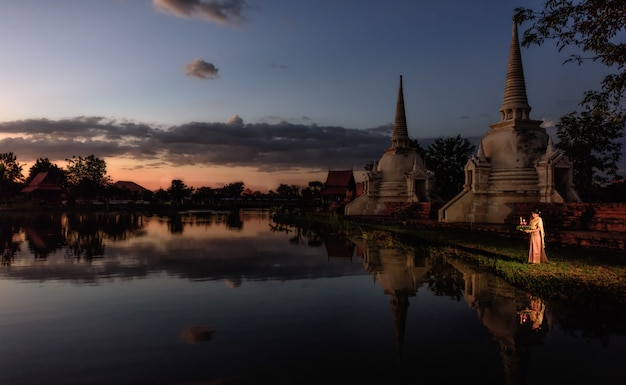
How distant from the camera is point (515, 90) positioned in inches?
1115

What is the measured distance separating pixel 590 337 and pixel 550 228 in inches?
565

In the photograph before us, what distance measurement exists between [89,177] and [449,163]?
207 feet

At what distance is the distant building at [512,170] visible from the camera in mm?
25000

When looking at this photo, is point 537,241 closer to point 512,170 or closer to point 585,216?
point 585,216

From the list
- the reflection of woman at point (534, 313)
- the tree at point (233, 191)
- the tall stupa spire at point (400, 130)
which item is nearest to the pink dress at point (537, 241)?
the reflection of woman at point (534, 313)

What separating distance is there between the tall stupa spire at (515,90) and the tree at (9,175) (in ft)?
263

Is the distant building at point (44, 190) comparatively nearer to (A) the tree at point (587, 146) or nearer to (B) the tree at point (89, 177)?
(B) the tree at point (89, 177)

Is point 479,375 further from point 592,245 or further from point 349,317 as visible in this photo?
point 592,245

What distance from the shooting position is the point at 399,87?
134 ft

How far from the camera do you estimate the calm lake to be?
216 inches

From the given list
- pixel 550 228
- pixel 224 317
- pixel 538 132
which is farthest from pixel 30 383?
pixel 538 132

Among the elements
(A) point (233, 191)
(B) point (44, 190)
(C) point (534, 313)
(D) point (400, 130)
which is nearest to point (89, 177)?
(B) point (44, 190)

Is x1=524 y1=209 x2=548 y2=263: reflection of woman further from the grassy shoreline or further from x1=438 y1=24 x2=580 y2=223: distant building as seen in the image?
x1=438 y1=24 x2=580 y2=223: distant building

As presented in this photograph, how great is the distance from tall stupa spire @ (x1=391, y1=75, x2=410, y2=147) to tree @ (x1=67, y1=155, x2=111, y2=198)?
56051 millimetres
